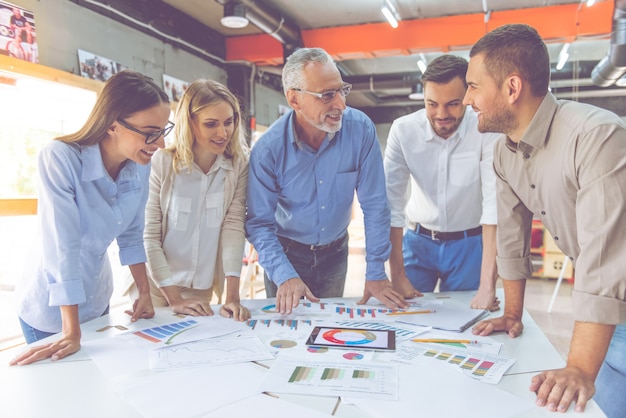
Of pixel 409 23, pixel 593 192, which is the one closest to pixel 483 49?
pixel 593 192

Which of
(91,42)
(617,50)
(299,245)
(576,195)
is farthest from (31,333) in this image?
(617,50)

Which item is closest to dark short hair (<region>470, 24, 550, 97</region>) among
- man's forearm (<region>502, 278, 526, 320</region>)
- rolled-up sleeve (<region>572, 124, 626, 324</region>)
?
rolled-up sleeve (<region>572, 124, 626, 324</region>)

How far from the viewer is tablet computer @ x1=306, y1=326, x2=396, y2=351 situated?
50.6 inches

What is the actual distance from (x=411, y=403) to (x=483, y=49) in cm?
94

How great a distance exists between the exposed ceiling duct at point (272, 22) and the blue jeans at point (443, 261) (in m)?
3.08

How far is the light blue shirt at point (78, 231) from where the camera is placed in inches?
52.6

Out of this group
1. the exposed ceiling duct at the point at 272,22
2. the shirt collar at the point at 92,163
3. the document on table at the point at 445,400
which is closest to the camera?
the document on table at the point at 445,400

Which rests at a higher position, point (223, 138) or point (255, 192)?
point (223, 138)

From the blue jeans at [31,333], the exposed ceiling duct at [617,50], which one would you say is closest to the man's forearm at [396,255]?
the blue jeans at [31,333]

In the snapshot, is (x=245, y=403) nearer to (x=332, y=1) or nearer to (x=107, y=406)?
(x=107, y=406)

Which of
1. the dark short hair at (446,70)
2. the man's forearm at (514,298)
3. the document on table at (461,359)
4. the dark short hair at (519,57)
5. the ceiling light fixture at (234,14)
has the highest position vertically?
the ceiling light fixture at (234,14)

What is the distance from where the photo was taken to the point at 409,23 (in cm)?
554

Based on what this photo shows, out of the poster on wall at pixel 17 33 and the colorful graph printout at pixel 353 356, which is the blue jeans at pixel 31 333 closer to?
the colorful graph printout at pixel 353 356

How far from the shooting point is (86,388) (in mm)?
1063
